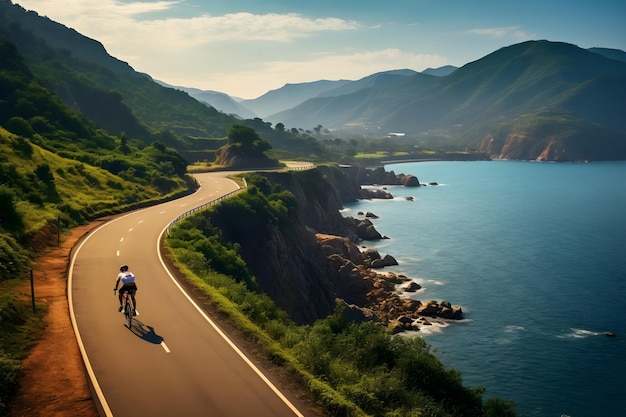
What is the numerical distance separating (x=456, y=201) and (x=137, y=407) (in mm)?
Answer: 153508

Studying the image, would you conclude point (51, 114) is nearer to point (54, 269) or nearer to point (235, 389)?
point (54, 269)

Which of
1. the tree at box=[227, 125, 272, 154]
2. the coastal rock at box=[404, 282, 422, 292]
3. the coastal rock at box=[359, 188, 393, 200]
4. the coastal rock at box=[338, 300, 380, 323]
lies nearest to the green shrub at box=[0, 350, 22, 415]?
the coastal rock at box=[338, 300, 380, 323]

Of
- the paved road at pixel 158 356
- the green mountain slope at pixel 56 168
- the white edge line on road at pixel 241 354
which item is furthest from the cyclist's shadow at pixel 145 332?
the green mountain slope at pixel 56 168

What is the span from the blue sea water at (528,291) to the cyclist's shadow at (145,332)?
28.6m

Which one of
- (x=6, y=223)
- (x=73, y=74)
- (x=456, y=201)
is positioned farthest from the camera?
(x=73, y=74)

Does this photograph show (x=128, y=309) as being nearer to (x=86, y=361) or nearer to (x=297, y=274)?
(x=86, y=361)

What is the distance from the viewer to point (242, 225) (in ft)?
210

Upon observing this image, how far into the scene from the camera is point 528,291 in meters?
72.6

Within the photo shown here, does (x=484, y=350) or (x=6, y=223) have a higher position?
(x=6, y=223)

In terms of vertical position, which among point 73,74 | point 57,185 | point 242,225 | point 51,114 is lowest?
point 242,225

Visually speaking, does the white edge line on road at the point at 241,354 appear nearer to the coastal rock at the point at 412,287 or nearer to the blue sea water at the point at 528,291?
the blue sea water at the point at 528,291

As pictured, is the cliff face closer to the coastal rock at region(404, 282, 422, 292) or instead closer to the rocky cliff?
the rocky cliff

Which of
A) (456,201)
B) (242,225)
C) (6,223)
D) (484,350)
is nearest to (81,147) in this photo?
(242,225)

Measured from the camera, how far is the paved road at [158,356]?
1808 cm
